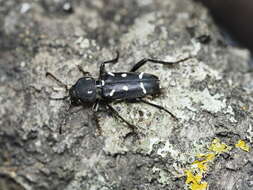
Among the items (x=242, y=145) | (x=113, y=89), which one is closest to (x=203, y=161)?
(x=242, y=145)

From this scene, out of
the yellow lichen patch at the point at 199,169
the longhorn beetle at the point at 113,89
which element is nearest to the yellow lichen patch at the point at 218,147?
the yellow lichen patch at the point at 199,169

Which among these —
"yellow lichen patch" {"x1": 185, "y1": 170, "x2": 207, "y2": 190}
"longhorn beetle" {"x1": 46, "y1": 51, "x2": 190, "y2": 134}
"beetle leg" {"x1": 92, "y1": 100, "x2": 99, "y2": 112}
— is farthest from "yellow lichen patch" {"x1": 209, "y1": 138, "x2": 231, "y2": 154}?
"beetle leg" {"x1": 92, "y1": 100, "x2": 99, "y2": 112}

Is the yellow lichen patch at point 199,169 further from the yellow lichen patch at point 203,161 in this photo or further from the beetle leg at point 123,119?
the beetle leg at point 123,119

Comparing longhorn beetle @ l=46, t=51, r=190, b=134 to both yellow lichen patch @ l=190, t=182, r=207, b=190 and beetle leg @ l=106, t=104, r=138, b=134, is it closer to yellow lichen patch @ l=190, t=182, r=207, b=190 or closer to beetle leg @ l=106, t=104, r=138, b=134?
beetle leg @ l=106, t=104, r=138, b=134

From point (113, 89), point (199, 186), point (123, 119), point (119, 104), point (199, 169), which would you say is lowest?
point (199, 186)

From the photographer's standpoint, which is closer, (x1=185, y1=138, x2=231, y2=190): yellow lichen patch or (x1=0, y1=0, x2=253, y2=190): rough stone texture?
(x1=185, y1=138, x2=231, y2=190): yellow lichen patch

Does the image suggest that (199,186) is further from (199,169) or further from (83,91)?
(83,91)
